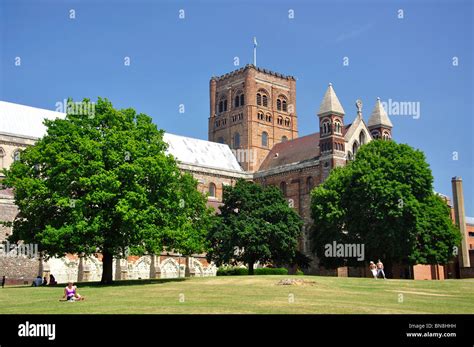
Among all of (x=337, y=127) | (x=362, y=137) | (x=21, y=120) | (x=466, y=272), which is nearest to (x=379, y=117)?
(x=362, y=137)

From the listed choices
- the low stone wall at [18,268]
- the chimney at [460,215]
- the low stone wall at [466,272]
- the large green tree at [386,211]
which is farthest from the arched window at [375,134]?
the low stone wall at [18,268]

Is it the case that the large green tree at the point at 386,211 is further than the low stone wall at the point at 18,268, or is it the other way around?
the low stone wall at the point at 18,268

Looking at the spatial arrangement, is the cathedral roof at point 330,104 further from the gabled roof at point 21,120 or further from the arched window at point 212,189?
the gabled roof at point 21,120

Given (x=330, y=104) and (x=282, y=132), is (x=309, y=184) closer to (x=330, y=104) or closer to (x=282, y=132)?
(x=330, y=104)

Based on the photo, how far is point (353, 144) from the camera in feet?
247

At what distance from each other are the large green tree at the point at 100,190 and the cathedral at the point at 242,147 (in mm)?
10863

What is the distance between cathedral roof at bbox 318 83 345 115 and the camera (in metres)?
73.9

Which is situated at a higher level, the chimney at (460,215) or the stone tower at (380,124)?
the stone tower at (380,124)

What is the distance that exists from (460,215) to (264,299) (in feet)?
198

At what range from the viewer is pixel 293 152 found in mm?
85312

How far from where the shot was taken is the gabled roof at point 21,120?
229 ft
